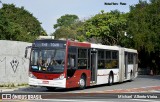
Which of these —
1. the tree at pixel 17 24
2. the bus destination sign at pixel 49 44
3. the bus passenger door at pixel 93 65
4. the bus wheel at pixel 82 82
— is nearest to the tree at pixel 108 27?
the tree at pixel 17 24

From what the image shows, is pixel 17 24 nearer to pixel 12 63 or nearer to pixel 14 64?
pixel 14 64

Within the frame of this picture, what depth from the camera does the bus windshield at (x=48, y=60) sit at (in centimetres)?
2280

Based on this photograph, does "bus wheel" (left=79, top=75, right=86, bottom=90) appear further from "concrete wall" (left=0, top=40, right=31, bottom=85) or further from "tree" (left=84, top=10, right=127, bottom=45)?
"tree" (left=84, top=10, right=127, bottom=45)

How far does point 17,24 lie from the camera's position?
46.8 m

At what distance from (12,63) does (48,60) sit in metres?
5.25

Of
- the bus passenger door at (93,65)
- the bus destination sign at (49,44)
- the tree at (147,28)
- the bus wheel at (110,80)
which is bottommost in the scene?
the bus wheel at (110,80)

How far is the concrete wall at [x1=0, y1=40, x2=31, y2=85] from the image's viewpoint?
26.8 metres

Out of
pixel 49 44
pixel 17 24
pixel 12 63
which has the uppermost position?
pixel 17 24

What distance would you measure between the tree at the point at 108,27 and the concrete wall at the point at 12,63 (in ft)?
101

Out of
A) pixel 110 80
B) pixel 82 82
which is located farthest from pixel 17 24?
pixel 82 82

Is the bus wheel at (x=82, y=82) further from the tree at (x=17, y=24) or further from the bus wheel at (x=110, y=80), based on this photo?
the tree at (x=17, y=24)

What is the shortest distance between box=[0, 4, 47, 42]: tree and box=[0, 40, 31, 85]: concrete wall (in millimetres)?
10021

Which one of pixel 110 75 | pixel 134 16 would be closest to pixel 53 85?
pixel 110 75

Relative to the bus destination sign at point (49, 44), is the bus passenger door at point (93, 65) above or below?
below
